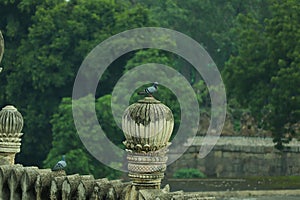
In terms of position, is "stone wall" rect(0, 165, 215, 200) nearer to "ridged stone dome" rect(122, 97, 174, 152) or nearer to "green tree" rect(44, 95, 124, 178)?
"ridged stone dome" rect(122, 97, 174, 152)

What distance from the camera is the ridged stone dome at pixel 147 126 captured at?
12602mm

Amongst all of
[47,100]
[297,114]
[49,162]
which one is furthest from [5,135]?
[47,100]

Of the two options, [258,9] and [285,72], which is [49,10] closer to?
[285,72]

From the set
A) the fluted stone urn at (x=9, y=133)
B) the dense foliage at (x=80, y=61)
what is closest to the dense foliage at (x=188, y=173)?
the dense foliage at (x=80, y=61)

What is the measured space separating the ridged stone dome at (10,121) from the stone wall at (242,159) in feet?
112

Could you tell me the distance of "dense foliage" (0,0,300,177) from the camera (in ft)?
143

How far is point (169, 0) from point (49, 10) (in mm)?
19865

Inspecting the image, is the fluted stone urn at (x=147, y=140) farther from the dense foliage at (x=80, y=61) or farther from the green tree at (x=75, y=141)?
the dense foliage at (x=80, y=61)

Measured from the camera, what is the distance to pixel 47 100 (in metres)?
47.8

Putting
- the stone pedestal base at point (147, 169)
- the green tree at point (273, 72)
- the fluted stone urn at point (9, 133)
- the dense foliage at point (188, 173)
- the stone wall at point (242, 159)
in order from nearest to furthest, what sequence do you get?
the stone pedestal base at point (147, 169) → the fluted stone urn at point (9, 133) → the green tree at point (273, 72) → the dense foliage at point (188, 173) → the stone wall at point (242, 159)

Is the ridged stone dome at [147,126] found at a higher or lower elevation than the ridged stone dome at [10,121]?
lower

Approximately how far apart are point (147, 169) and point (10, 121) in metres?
3.91

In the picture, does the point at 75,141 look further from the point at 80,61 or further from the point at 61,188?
the point at 61,188

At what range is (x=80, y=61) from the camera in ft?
158
